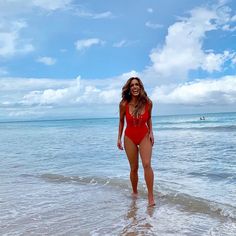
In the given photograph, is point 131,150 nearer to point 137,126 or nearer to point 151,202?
point 137,126

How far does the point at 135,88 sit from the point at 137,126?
666 mm

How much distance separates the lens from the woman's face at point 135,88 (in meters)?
6.11

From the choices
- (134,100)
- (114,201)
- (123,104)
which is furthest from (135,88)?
(114,201)

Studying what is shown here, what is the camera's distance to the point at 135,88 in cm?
611

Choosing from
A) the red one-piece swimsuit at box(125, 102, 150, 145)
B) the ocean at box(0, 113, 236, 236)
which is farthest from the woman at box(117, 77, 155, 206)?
the ocean at box(0, 113, 236, 236)

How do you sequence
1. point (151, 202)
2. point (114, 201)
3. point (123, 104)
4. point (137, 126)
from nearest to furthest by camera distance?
point (151, 202) → point (137, 126) → point (123, 104) → point (114, 201)

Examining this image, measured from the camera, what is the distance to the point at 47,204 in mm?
6055

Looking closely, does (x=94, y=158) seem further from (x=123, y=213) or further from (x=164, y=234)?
(x=164, y=234)

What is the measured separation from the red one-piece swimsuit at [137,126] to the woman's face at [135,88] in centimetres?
25

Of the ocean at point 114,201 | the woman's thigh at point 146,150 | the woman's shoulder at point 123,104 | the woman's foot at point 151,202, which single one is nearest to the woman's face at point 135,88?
the woman's shoulder at point 123,104

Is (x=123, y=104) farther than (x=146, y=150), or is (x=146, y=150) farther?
(x=123, y=104)

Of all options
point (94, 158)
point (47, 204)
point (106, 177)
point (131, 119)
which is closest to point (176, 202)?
point (131, 119)

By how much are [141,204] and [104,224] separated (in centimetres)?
134

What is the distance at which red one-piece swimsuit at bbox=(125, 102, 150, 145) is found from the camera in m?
6.12
